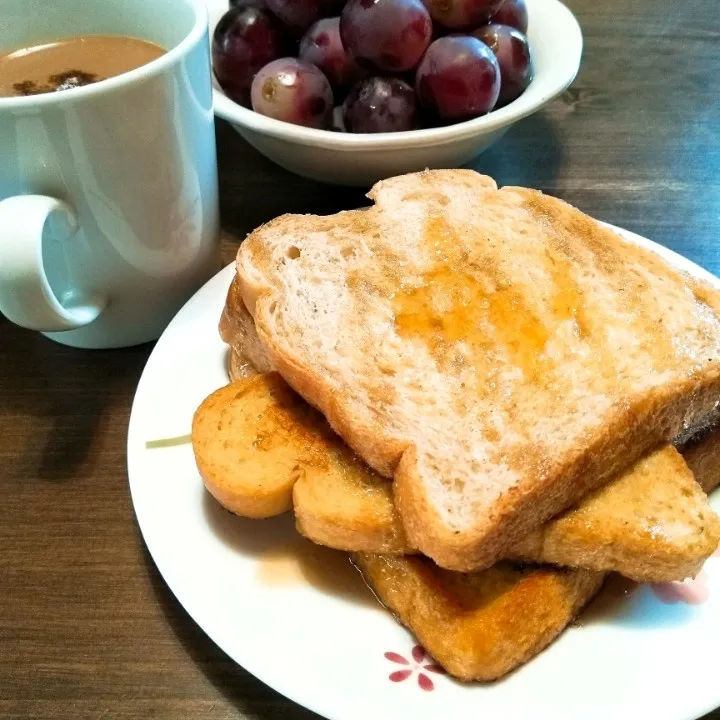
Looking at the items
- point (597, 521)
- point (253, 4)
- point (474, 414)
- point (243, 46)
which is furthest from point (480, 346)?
point (253, 4)

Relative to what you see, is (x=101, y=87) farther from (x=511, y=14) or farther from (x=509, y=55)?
(x=511, y=14)

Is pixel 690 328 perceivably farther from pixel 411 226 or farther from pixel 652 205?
pixel 652 205

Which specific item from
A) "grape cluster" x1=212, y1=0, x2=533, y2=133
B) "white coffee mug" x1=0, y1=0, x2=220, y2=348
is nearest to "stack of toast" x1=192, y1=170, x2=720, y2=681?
"white coffee mug" x1=0, y1=0, x2=220, y2=348

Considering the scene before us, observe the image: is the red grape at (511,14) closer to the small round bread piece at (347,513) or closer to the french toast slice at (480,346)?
the french toast slice at (480,346)

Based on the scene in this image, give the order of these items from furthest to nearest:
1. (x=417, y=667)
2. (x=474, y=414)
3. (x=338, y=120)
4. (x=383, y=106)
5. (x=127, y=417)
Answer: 1. (x=338, y=120)
2. (x=383, y=106)
3. (x=127, y=417)
4. (x=474, y=414)
5. (x=417, y=667)

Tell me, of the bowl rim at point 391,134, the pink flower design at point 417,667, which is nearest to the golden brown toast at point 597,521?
the pink flower design at point 417,667

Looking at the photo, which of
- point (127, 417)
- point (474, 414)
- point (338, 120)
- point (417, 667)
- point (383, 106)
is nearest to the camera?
point (417, 667)
